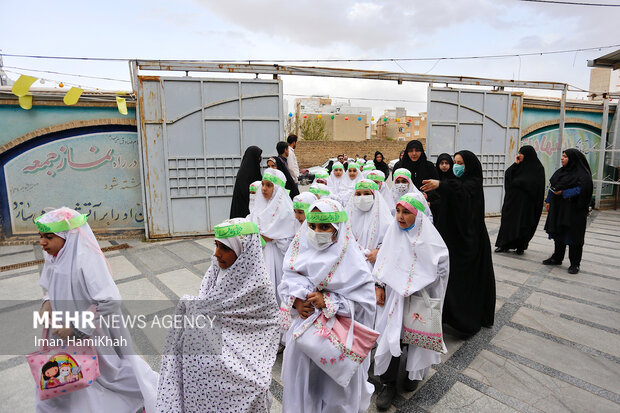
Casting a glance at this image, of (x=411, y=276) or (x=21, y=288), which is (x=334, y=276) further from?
(x=21, y=288)

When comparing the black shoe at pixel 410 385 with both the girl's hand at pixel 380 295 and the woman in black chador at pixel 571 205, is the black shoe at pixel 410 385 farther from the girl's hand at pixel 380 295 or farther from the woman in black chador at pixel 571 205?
the woman in black chador at pixel 571 205

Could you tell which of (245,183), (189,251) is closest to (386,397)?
(245,183)

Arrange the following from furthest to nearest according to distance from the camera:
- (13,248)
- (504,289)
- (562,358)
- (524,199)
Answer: (13,248)
(524,199)
(504,289)
(562,358)

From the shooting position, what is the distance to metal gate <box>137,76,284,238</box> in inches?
275

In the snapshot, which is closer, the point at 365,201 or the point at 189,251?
the point at 365,201

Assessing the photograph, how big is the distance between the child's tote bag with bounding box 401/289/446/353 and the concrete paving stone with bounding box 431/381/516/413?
0.41 metres

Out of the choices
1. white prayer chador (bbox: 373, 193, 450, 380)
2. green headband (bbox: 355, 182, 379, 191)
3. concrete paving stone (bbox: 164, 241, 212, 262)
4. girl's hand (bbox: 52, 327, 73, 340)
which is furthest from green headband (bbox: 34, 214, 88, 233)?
concrete paving stone (bbox: 164, 241, 212, 262)

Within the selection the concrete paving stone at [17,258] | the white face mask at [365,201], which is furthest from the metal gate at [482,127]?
the concrete paving stone at [17,258]

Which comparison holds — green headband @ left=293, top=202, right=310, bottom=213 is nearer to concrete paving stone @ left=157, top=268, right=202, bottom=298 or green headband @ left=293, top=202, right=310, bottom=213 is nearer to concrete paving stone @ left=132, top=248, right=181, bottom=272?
concrete paving stone @ left=157, top=268, right=202, bottom=298

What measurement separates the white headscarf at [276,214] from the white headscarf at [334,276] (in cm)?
135

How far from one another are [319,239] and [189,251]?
4863mm

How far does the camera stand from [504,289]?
15.5ft

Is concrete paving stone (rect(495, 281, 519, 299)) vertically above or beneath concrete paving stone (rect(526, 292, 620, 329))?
beneath

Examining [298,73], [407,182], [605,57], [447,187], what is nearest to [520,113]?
[605,57]
